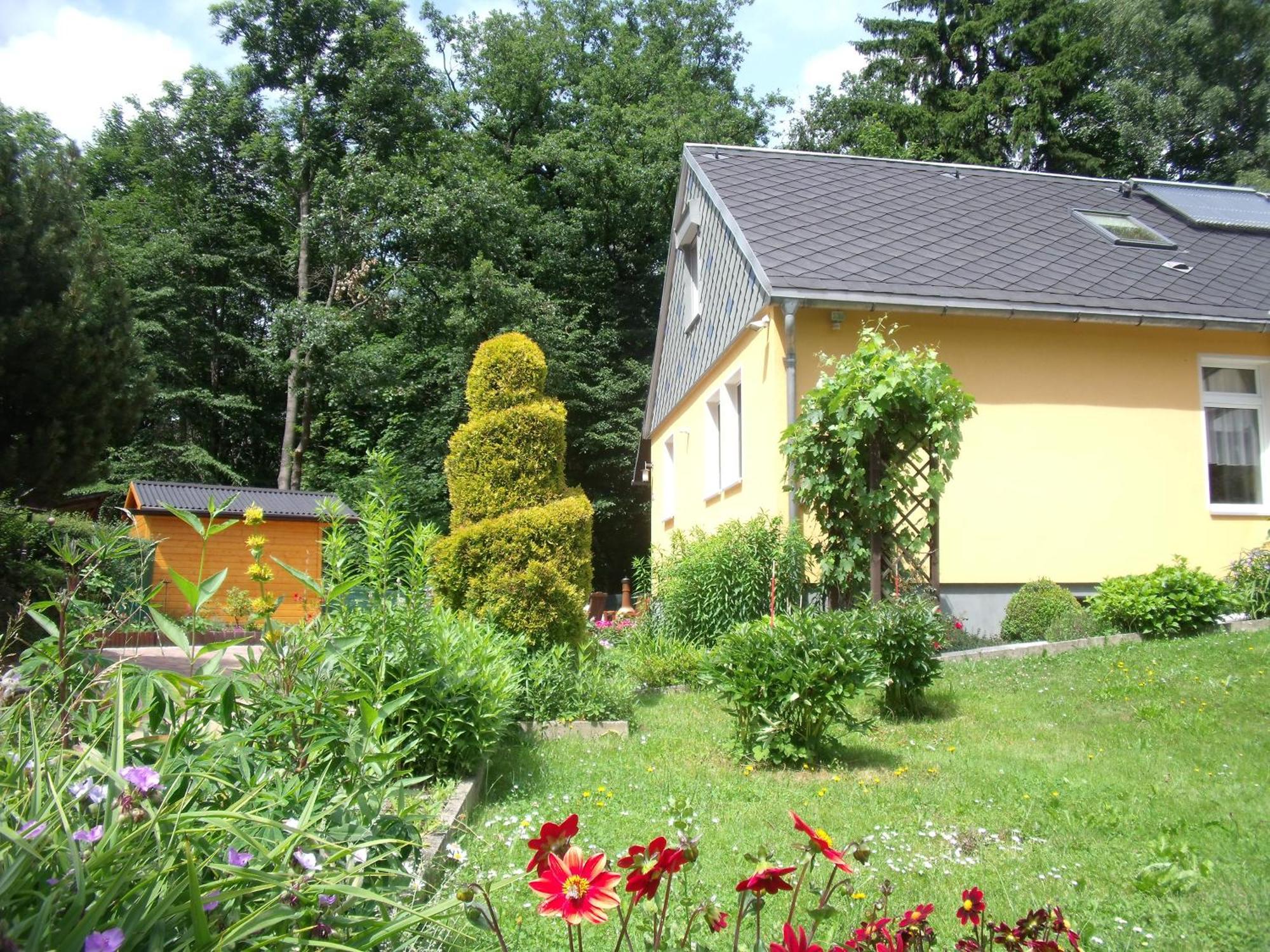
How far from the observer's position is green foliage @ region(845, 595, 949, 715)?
20.1 ft

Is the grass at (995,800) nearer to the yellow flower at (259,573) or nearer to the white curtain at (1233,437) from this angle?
the yellow flower at (259,573)

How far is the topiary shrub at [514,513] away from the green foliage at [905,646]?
210cm

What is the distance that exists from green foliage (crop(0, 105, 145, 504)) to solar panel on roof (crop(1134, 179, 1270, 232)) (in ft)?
47.3

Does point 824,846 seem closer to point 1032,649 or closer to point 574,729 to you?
point 574,729

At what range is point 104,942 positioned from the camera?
1.26 m

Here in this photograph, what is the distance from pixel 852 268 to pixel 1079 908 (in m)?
8.03

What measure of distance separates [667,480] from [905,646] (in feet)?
36.1

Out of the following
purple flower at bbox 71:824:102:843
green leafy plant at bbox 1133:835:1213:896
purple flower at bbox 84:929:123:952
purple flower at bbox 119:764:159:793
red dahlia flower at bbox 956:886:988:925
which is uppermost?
purple flower at bbox 119:764:159:793

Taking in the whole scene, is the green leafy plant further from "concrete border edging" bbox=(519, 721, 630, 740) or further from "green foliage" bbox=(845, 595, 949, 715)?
"concrete border edging" bbox=(519, 721, 630, 740)

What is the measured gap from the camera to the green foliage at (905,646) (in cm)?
612

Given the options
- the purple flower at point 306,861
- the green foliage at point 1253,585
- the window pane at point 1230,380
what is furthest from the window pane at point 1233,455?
the purple flower at point 306,861

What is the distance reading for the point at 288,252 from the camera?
86.6ft

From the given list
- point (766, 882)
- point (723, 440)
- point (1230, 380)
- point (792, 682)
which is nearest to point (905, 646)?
point (792, 682)

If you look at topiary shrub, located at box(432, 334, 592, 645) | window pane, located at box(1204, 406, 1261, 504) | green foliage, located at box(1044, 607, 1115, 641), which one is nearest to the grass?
topiary shrub, located at box(432, 334, 592, 645)
